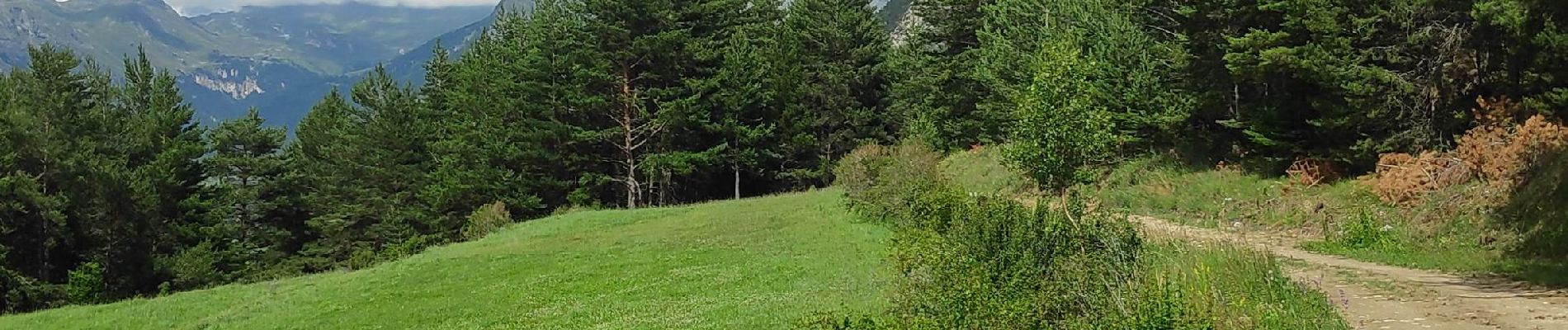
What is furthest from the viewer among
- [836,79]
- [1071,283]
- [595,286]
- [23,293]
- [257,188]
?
[257,188]

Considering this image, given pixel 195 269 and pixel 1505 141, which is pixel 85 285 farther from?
pixel 1505 141

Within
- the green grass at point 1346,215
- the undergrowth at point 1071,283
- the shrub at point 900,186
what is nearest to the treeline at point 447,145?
the shrub at point 900,186

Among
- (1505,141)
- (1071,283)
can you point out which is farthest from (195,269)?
(1505,141)

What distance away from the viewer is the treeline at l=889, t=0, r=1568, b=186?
15.5 m

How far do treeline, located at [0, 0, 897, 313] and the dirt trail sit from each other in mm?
32540

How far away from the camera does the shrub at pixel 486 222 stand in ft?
127

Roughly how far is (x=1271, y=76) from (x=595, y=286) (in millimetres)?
14988

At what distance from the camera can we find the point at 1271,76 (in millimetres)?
22938

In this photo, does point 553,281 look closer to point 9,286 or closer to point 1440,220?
point 1440,220

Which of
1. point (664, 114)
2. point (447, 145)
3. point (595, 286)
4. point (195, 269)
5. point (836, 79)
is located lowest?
point (195, 269)

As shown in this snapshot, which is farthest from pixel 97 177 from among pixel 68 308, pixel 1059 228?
pixel 1059 228

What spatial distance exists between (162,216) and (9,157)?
9448 millimetres

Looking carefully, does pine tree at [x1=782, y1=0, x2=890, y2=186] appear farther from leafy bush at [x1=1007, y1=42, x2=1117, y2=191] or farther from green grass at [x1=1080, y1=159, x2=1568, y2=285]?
leafy bush at [x1=1007, y1=42, x2=1117, y2=191]

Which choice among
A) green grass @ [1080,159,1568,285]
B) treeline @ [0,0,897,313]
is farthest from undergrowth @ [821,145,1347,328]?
treeline @ [0,0,897,313]
